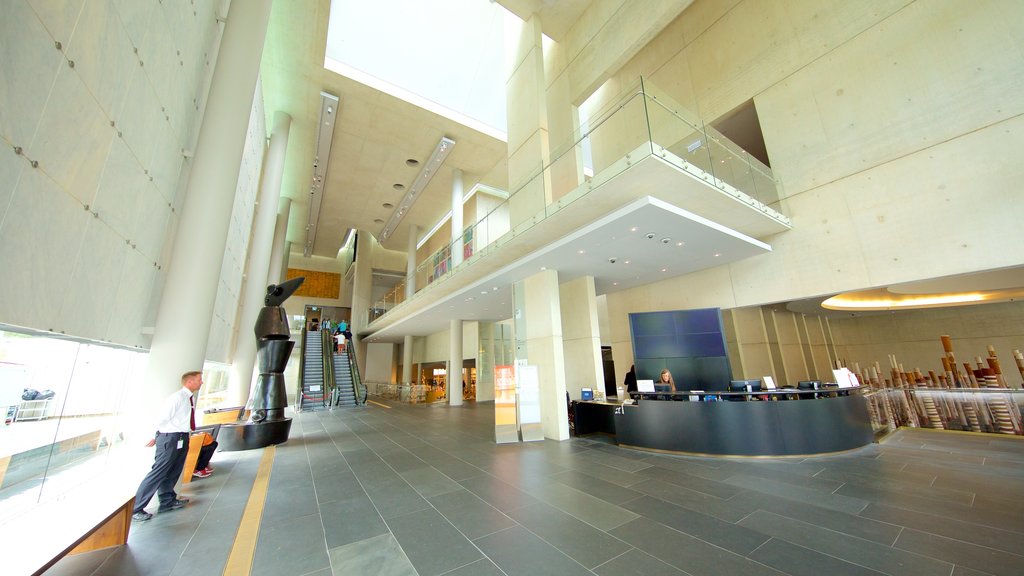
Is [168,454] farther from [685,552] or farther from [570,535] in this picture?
[685,552]

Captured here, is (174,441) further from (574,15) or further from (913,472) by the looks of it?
(574,15)

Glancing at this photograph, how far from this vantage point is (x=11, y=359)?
7.61 ft

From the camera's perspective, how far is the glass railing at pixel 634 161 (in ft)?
16.6

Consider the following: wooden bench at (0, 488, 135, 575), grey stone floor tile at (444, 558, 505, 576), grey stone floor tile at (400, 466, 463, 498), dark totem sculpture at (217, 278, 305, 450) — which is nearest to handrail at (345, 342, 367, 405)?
dark totem sculpture at (217, 278, 305, 450)

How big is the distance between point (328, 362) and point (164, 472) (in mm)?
14576

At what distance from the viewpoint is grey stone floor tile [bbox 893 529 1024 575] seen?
2260 millimetres

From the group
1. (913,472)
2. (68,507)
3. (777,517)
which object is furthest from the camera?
(913,472)

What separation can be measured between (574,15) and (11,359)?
12.0 metres

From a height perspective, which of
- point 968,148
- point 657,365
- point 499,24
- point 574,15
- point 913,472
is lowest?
point 913,472

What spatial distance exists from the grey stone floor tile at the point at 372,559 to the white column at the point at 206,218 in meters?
3.49

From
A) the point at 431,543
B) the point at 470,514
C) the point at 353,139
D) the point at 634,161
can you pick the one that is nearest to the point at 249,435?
the point at 470,514

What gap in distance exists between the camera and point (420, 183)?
51.4 feet

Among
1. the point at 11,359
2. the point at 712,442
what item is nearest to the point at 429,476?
the point at 11,359

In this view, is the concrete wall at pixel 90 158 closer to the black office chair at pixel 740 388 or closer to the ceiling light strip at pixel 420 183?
the black office chair at pixel 740 388
